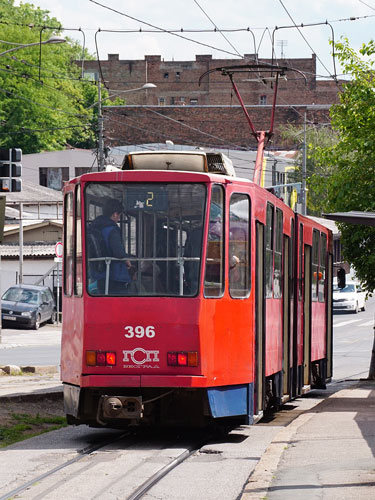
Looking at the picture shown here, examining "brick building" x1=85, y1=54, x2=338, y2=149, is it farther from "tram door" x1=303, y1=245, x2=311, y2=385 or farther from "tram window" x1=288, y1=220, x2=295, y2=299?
"tram window" x1=288, y1=220, x2=295, y2=299

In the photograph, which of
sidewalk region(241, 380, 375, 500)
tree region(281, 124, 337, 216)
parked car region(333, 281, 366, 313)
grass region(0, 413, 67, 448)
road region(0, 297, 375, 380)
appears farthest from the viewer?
tree region(281, 124, 337, 216)

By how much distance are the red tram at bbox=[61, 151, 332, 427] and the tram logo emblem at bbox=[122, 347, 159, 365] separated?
0.01 metres

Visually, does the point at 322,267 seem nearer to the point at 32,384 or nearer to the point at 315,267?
the point at 315,267

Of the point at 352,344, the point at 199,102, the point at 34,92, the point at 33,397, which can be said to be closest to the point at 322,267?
the point at 33,397

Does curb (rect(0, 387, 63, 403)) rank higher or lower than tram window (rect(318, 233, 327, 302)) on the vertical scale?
lower

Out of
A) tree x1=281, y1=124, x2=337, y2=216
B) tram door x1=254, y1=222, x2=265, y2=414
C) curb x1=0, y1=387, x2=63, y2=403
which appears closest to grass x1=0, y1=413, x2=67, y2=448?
curb x1=0, y1=387, x2=63, y2=403

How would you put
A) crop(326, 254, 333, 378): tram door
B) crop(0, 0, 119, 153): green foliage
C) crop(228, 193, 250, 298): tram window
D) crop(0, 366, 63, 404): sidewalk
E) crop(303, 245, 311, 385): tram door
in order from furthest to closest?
crop(0, 0, 119, 153): green foliage < crop(326, 254, 333, 378): tram door < crop(303, 245, 311, 385): tram door < crop(0, 366, 63, 404): sidewalk < crop(228, 193, 250, 298): tram window

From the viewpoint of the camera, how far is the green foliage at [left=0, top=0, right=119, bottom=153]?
9044cm

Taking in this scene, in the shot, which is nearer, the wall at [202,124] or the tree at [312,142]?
the tree at [312,142]

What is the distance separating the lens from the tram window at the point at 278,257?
15539mm

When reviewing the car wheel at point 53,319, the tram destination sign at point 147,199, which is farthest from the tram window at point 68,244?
the car wheel at point 53,319

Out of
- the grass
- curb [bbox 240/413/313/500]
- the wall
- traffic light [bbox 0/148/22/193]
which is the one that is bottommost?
the grass

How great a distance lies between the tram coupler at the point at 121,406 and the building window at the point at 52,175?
7662cm

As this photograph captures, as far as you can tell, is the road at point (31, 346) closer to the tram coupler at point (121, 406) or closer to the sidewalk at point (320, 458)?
the sidewalk at point (320, 458)
